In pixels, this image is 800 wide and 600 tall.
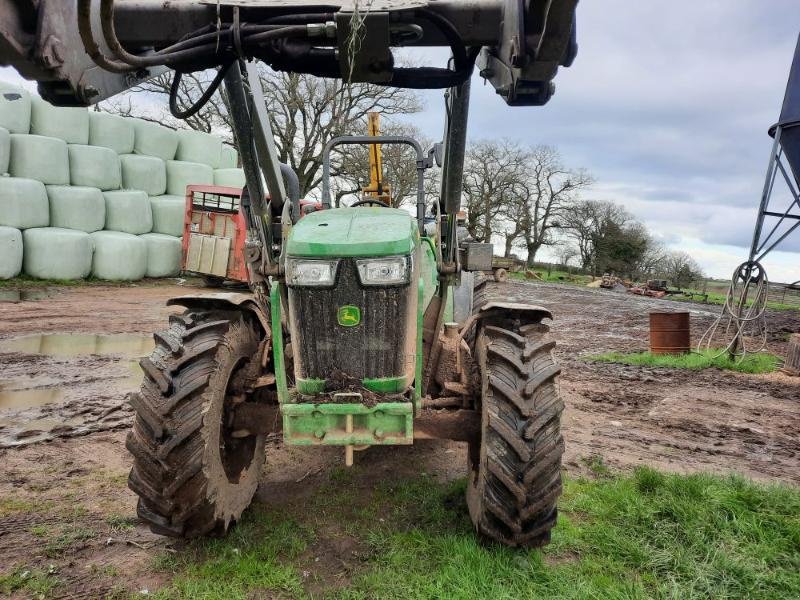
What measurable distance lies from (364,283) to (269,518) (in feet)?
5.39

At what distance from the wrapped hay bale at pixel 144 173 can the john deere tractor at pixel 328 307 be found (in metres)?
15.9

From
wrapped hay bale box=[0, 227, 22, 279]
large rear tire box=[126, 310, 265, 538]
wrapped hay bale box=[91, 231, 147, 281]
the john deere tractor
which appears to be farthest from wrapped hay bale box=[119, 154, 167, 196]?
large rear tire box=[126, 310, 265, 538]

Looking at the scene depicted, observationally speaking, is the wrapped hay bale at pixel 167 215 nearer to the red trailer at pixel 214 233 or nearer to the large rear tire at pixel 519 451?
the red trailer at pixel 214 233

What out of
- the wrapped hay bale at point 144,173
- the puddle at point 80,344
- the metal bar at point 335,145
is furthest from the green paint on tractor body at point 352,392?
the wrapped hay bale at point 144,173

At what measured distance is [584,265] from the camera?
135 feet

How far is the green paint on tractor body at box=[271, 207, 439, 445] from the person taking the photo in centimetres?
283

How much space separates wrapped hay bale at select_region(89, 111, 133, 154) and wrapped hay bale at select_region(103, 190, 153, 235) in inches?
60.7

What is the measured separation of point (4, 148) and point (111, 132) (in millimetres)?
3500

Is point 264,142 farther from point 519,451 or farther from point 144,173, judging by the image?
point 144,173

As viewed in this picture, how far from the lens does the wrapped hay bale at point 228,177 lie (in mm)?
20641

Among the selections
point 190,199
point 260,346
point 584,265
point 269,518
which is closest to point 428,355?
point 260,346

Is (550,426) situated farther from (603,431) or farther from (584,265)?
(584,265)

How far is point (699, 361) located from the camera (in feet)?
28.3

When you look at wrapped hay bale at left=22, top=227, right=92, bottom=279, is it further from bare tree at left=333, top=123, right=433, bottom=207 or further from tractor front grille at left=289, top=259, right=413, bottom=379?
tractor front grille at left=289, top=259, right=413, bottom=379
